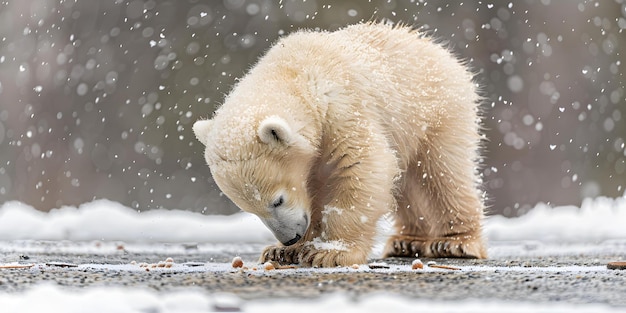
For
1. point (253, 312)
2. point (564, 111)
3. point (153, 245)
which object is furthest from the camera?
point (564, 111)

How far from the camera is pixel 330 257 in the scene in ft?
12.6

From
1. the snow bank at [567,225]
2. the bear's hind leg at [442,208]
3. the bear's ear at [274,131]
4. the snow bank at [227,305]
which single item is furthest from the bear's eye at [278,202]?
the snow bank at [567,225]

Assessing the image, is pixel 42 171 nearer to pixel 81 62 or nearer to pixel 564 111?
pixel 81 62

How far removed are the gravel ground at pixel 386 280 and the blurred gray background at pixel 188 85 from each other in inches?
182

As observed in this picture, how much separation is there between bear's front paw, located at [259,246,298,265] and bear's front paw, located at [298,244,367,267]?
0.70ft

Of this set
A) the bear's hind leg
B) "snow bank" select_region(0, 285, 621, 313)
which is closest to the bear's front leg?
the bear's hind leg

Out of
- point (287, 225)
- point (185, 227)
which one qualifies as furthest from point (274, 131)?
point (185, 227)

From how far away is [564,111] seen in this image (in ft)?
31.8

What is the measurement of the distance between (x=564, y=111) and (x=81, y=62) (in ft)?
16.3

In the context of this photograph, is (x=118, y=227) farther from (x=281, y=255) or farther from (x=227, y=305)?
(x=227, y=305)

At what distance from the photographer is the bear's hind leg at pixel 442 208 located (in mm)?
4809

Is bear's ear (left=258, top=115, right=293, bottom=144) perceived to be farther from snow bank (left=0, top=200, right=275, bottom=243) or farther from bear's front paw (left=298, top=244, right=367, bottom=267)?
snow bank (left=0, top=200, right=275, bottom=243)

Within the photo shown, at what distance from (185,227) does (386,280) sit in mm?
4001

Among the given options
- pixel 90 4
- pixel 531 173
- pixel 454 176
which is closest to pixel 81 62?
pixel 90 4
